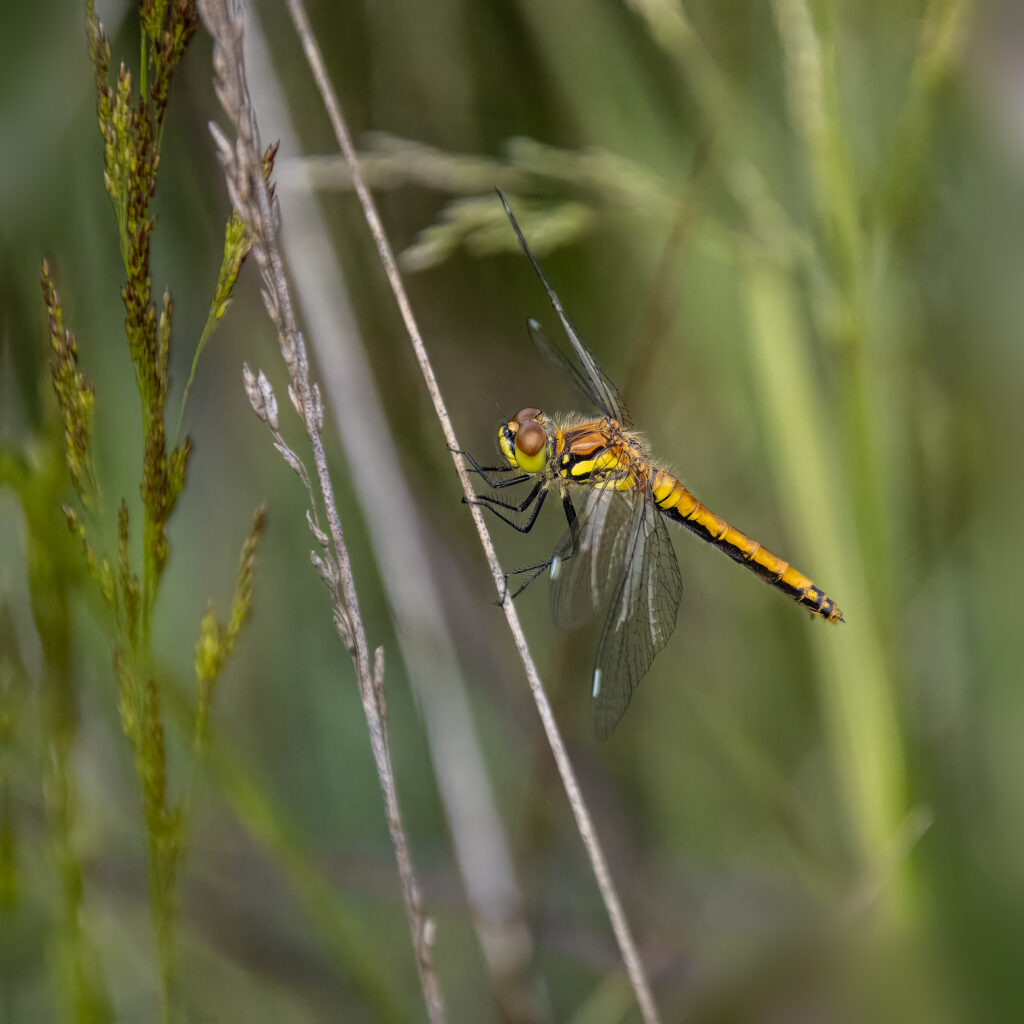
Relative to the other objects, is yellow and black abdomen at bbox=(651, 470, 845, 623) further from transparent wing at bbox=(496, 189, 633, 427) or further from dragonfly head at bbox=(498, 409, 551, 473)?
dragonfly head at bbox=(498, 409, 551, 473)

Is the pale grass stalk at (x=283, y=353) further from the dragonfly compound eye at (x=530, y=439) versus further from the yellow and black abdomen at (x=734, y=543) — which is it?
the yellow and black abdomen at (x=734, y=543)

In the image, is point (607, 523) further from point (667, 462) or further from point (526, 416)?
point (667, 462)

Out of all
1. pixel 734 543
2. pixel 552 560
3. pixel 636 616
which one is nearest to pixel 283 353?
pixel 552 560

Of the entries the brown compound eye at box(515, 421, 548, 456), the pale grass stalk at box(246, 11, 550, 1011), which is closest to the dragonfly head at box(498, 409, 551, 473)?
the brown compound eye at box(515, 421, 548, 456)

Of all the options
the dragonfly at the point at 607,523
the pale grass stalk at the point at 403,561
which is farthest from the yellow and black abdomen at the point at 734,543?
the pale grass stalk at the point at 403,561

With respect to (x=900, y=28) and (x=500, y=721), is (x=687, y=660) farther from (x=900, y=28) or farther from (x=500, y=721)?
(x=900, y=28)

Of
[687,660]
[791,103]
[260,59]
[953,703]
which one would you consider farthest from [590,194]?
[953,703]
